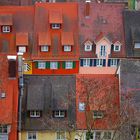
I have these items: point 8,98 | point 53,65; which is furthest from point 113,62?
point 8,98

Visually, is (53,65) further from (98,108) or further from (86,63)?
(98,108)

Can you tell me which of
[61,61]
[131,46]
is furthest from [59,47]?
[131,46]

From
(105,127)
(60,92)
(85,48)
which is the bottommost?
(105,127)

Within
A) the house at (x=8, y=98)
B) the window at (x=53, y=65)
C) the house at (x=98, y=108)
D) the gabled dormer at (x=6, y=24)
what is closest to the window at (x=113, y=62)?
the window at (x=53, y=65)

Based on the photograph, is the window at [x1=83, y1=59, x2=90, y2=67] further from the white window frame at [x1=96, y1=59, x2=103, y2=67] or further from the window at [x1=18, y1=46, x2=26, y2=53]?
the window at [x1=18, y1=46, x2=26, y2=53]

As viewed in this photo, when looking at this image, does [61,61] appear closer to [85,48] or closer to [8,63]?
[85,48]

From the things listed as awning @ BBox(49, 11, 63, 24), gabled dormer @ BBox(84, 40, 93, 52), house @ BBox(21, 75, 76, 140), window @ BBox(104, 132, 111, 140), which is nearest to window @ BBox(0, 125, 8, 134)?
house @ BBox(21, 75, 76, 140)
